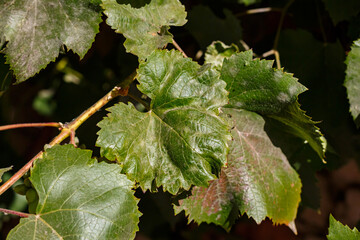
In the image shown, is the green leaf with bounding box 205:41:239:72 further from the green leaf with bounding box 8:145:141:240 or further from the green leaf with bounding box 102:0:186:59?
the green leaf with bounding box 8:145:141:240

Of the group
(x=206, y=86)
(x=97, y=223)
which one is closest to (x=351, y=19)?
(x=206, y=86)

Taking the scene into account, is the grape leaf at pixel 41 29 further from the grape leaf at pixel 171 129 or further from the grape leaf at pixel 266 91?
the grape leaf at pixel 266 91

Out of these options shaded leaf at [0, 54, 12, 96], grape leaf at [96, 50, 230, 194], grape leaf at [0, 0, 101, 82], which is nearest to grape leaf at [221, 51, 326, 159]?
grape leaf at [96, 50, 230, 194]

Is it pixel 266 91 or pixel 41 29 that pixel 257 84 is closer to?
pixel 266 91

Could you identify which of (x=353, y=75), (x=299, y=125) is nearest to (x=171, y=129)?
(x=299, y=125)

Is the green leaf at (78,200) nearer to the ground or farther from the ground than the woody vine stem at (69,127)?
nearer to the ground

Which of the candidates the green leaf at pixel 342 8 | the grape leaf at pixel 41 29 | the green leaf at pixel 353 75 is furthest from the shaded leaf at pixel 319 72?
the grape leaf at pixel 41 29
